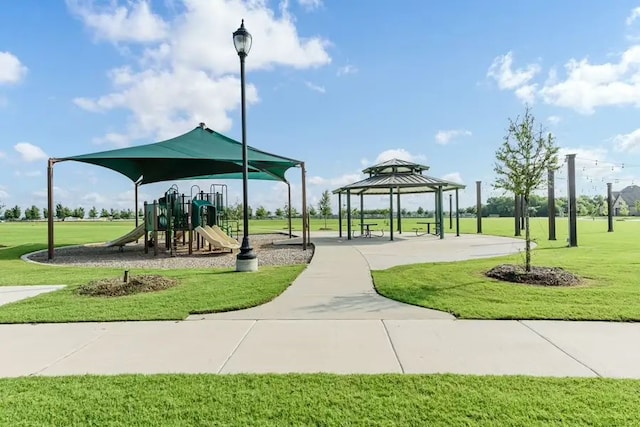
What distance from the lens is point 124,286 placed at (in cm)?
730

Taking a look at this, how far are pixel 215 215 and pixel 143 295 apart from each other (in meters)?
10.3

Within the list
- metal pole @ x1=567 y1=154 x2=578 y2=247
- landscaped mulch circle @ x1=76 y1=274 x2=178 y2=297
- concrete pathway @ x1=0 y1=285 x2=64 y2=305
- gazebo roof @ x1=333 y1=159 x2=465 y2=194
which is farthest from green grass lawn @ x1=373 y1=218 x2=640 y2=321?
gazebo roof @ x1=333 y1=159 x2=465 y2=194

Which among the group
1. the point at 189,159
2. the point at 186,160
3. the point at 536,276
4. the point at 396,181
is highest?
the point at 186,160

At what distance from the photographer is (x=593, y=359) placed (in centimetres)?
384

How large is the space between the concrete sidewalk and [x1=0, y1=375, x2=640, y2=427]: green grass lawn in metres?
0.26

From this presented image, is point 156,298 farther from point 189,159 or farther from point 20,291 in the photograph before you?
point 189,159

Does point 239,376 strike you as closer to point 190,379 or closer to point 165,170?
point 190,379

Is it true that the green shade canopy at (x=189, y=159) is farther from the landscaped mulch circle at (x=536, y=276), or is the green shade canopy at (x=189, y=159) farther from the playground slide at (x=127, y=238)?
the landscaped mulch circle at (x=536, y=276)

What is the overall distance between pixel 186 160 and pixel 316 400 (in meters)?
16.1

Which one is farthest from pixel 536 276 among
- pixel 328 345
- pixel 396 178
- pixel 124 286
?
pixel 396 178

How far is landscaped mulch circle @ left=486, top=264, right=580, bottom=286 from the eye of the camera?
7.59 metres

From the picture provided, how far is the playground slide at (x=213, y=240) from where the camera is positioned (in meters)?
13.9

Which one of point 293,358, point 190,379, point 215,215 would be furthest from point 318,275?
point 215,215

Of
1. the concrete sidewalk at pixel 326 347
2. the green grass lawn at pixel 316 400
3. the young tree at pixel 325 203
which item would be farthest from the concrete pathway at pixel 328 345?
the young tree at pixel 325 203
